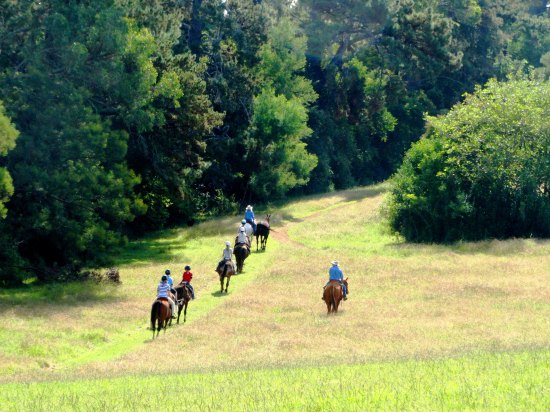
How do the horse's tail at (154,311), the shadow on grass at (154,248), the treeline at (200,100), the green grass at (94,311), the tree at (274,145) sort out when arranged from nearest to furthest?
the green grass at (94,311), the horse's tail at (154,311), the treeline at (200,100), the shadow on grass at (154,248), the tree at (274,145)

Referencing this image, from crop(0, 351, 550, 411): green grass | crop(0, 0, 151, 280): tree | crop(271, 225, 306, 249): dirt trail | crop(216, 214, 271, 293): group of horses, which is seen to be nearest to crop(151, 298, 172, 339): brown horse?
crop(216, 214, 271, 293): group of horses

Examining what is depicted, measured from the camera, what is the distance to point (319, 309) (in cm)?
3269

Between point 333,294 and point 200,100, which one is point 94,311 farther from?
point 200,100

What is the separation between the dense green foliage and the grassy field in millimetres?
4205

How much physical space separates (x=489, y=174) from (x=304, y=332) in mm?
30446

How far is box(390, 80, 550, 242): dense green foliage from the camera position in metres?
54.9

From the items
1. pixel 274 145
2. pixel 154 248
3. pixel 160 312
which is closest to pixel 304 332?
pixel 160 312

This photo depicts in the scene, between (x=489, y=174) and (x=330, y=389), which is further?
(x=489, y=174)

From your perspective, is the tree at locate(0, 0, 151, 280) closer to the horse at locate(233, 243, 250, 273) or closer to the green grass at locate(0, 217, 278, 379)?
the green grass at locate(0, 217, 278, 379)

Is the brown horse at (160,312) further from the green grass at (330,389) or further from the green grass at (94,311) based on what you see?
the green grass at (330,389)

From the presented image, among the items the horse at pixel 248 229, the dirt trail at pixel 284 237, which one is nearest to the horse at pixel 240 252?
the horse at pixel 248 229

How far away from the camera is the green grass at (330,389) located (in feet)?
43.1

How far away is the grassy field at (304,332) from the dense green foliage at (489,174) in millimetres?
4205

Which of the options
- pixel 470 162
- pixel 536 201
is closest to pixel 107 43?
pixel 470 162
